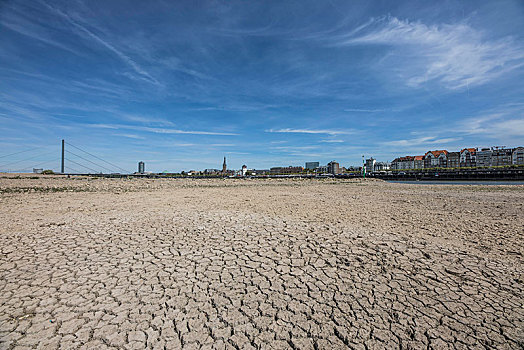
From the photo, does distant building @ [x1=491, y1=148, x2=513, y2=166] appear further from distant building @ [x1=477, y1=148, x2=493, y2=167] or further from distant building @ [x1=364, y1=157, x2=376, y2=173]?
distant building @ [x1=364, y1=157, x2=376, y2=173]

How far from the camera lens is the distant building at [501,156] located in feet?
370

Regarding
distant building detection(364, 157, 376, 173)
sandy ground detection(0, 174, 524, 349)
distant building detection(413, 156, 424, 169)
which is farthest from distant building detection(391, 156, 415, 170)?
sandy ground detection(0, 174, 524, 349)

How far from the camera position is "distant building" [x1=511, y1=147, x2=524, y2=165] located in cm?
10869

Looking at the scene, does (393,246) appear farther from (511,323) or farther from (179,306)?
(179,306)

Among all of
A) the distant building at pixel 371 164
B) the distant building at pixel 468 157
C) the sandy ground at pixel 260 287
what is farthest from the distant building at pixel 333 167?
the sandy ground at pixel 260 287

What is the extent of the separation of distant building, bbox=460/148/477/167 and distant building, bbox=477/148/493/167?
1.89 m

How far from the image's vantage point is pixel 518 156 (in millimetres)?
A: 109312

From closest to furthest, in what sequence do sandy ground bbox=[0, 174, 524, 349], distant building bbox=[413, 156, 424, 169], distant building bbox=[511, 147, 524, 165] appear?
sandy ground bbox=[0, 174, 524, 349], distant building bbox=[511, 147, 524, 165], distant building bbox=[413, 156, 424, 169]

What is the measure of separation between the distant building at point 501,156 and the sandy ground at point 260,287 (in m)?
156

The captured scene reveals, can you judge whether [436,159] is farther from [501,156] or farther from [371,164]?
[371,164]

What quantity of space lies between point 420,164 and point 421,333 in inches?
6400

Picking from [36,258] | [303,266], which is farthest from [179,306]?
[36,258]

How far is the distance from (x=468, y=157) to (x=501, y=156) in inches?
488

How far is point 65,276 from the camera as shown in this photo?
4.08 m
